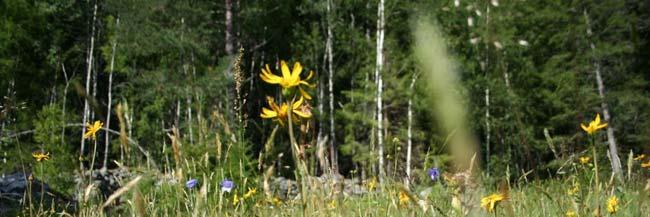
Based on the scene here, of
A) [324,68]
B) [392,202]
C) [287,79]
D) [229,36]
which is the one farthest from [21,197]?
[324,68]

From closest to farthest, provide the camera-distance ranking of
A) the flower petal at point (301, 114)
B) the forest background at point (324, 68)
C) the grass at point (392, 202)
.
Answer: the grass at point (392, 202) < the flower petal at point (301, 114) < the forest background at point (324, 68)

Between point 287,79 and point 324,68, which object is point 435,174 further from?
point 324,68

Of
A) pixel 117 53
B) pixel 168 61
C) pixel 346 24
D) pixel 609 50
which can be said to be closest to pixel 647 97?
pixel 609 50

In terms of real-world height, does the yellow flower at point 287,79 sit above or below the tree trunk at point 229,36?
below

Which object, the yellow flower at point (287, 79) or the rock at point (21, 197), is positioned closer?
the yellow flower at point (287, 79)

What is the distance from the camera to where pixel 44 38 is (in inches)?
772

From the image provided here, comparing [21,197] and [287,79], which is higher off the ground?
[287,79]

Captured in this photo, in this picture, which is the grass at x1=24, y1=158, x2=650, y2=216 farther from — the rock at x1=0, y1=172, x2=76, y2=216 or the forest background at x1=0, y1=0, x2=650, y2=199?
the forest background at x1=0, y1=0, x2=650, y2=199

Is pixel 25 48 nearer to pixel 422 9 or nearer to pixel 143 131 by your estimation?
pixel 143 131

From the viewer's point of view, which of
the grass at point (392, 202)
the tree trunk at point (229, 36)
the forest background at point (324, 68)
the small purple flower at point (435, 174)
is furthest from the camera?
the tree trunk at point (229, 36)

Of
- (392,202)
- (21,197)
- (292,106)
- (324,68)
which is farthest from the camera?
(324,68)

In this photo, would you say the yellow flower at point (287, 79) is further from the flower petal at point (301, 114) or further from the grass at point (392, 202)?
the grass at point (392, 202)

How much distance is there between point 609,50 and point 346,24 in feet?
24.1

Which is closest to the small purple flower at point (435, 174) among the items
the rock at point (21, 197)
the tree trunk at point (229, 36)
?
the rock at point (21, 197)
